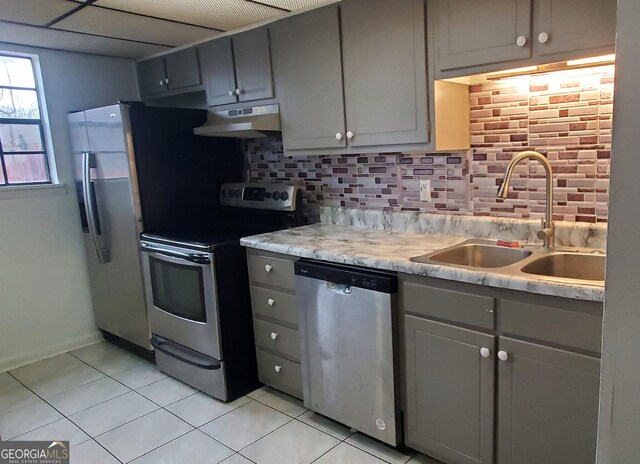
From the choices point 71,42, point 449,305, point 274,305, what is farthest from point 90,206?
point 449,305

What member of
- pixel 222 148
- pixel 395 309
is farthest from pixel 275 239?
pixel 222 148

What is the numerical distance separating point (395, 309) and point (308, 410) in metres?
0.90

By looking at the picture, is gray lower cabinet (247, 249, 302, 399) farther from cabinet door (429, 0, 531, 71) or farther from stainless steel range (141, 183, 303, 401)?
cabinet door (429, 0, 531, 71)

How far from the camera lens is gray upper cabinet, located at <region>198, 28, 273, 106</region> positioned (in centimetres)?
274

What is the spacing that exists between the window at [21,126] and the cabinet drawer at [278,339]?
191 centimetres

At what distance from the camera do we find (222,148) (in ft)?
10.9

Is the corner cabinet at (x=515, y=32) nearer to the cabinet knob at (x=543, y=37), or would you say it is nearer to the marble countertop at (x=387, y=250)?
the cabinet knob at (x=543, y=37)

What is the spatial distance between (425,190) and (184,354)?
1650mm

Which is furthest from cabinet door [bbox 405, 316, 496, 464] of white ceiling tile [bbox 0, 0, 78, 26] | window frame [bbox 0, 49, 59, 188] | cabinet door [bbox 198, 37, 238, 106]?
window frame [bbox 0, 49, 59, 188]

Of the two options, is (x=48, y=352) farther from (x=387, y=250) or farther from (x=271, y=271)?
(x=387, y=250)

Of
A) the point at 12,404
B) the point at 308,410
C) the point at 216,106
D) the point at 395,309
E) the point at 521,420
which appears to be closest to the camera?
the point at 521,420

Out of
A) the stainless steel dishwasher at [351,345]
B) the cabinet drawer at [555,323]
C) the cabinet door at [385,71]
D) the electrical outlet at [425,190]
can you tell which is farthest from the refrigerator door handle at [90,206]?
the cabinet drawer at [555,323]

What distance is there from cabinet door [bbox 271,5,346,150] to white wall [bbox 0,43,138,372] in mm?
1585

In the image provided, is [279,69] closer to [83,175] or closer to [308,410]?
[83,175]
